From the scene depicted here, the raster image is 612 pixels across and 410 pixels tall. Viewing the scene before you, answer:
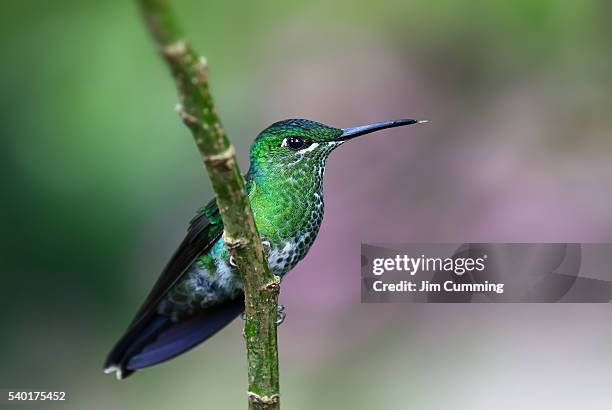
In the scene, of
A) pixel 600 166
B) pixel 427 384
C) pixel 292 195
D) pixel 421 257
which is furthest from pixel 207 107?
pixel 600 166

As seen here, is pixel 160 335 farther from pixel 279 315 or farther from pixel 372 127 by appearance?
pixel 372 127

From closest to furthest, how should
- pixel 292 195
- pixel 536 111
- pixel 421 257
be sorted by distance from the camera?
pixel 292 195 → pixel 421 257 → pixel 536 111

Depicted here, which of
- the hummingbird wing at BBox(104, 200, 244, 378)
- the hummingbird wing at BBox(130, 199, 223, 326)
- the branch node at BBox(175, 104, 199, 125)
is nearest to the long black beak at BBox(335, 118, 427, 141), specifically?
the hummingbird wing at BBox(130, 199, 223, 326)

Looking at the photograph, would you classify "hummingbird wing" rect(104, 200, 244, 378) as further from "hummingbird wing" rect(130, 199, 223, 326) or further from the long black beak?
the long black beak

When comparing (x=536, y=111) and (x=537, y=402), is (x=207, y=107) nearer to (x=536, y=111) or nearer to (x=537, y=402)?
(x=537, y=402)

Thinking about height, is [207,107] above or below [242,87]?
below

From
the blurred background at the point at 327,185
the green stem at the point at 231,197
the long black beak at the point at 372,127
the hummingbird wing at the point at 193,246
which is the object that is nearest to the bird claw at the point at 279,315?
the green stem at the point at 231,197
